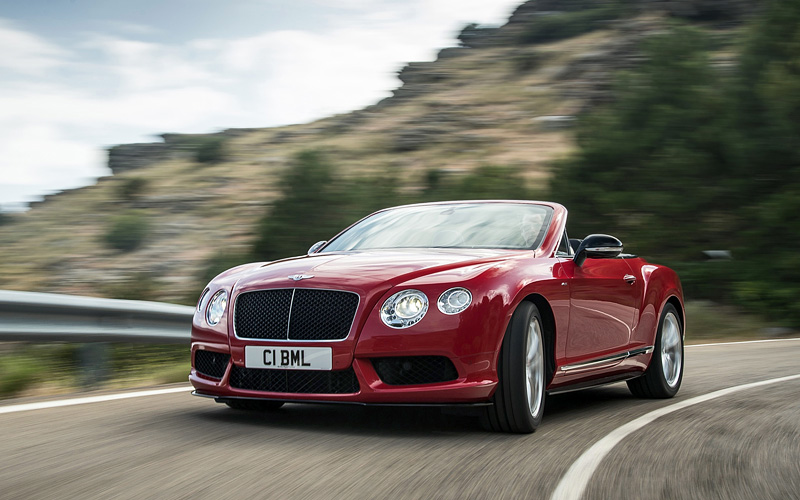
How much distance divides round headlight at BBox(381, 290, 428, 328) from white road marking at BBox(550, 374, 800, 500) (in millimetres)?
1063

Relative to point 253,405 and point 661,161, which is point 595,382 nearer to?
point 253,405

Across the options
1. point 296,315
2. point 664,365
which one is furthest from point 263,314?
point 664,365

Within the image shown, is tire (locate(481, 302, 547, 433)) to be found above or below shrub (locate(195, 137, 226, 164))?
above

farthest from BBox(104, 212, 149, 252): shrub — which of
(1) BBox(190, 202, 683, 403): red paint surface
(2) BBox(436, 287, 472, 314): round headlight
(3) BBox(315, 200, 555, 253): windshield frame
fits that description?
(2) BBox(436, 287, 472, 314): round headlight

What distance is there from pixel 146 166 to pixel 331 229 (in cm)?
5241

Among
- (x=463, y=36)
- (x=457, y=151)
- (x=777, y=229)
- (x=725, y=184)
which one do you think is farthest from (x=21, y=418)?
(x=463, y=36)

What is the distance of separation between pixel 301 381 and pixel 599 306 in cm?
226

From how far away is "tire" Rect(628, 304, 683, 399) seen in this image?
7332mm

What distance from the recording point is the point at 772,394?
7438mm

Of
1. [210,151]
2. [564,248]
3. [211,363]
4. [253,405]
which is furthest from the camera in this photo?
[210,151]

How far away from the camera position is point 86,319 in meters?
7.49

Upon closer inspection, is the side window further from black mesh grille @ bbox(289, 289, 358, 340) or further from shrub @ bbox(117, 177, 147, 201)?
shrub @ bbox(117, 177, 147, 201)

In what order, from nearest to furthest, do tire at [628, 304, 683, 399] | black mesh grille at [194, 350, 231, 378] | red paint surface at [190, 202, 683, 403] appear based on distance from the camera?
red paint surface at [190, 202, 683, 403] → black mesh grille at [194, 350, 231, 378] → tire at [628, 304, 683, 399]

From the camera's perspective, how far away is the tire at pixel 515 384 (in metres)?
5.08
